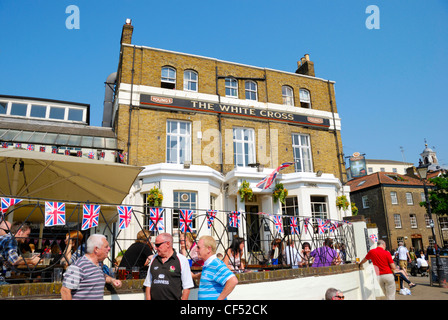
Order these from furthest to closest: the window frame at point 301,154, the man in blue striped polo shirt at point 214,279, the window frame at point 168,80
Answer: the window frame at point 301,154
the window frame at point 168,80
the man in blue striped polo shirt at point 214,279

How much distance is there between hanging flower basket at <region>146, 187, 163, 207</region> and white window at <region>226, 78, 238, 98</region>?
7.67 meters

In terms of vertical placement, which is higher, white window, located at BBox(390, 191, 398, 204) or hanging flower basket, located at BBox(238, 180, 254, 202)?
white window, located at BBox(390, 191, 398, 204)

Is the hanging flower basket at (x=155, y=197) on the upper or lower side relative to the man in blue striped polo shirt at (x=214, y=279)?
upper

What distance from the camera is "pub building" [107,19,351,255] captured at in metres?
14.6

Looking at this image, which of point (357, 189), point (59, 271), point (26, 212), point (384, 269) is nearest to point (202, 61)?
point (26, 212)

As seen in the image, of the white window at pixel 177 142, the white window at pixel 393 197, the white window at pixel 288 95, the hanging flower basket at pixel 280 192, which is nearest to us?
the hanging flower basket at pixel 280 192

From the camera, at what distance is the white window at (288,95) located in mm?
19500

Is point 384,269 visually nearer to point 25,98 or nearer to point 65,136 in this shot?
point 65,136

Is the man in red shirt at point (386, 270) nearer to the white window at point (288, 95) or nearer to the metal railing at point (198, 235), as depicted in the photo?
the metal railing at point (198, 235)

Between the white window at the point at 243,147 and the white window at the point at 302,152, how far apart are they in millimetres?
2851

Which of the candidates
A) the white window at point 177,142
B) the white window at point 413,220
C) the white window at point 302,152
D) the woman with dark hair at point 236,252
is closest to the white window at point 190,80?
the white window at point 177,142

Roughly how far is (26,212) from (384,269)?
1037cm

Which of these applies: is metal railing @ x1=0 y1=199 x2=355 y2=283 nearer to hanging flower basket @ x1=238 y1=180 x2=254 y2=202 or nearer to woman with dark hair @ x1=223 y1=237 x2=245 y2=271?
woman with dark hair @ x1=223 y1=237 x2=245 y2=271

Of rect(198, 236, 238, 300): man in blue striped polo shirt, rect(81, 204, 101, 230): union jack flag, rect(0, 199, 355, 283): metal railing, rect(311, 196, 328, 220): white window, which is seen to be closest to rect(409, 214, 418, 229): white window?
rect(311, 196, 328, 220): white window
